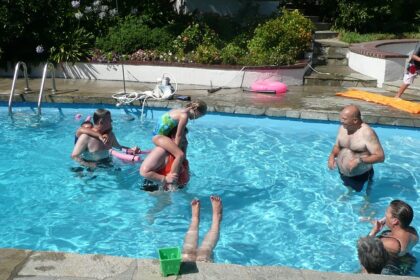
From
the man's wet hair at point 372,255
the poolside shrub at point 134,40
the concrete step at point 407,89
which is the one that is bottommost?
the man's wet hair at point 372,255

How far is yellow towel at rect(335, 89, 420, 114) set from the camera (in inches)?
405

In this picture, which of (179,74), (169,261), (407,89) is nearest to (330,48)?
(407,89)

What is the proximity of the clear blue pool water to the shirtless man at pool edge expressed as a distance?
0.24 m

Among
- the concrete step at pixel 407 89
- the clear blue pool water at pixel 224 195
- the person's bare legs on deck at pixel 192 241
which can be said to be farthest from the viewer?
the concrete step at pixel 407 89

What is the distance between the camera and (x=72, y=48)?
13.4 metres

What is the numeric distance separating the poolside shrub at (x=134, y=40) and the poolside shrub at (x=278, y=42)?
7.56 feet

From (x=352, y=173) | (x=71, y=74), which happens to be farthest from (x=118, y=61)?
(x=352, y=173)

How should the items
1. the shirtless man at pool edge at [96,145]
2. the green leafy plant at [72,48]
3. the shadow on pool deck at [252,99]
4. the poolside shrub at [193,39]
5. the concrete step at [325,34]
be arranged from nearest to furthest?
the shirtless man at pool edge at [96,145] < the shadow on pool deck at [252,99] < the green leafy plant at [72,48] < the poolside shrub at [193,39] < the concrete step at [325,34]

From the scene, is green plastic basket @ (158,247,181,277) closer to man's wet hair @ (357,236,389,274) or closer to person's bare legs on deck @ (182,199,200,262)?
person's bare legs on deck @ (182,199,200,262)

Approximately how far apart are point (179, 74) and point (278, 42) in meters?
2.64

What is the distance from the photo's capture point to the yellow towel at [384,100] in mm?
10294

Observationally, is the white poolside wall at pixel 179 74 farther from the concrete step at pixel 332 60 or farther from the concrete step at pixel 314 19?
the concrete step at pixel 314 19

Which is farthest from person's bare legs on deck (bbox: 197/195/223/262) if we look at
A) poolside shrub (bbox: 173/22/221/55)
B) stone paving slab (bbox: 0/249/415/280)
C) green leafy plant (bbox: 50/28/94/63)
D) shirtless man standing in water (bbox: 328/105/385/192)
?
green leafy plant (bbox: 50/28/94/63)

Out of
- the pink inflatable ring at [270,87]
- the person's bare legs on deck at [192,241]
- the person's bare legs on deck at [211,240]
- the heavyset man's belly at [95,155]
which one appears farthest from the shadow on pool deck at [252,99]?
the person's bare legs on deck at [192,241]
